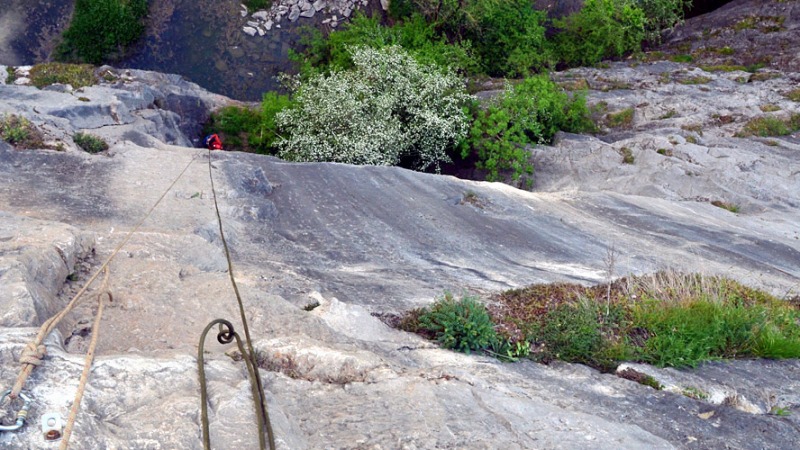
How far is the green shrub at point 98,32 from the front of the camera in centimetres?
2091

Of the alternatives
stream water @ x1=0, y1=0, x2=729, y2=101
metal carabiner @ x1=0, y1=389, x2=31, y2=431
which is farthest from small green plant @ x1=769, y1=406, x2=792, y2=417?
stream water @ x1=0, y1=0, x2=729, y2=101

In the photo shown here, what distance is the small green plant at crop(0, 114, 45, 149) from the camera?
32.6 feet

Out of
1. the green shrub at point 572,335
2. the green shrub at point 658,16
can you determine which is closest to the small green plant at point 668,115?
the green shrub at point 658,16

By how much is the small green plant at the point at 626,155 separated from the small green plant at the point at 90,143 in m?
10.1

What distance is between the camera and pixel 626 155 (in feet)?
48.9

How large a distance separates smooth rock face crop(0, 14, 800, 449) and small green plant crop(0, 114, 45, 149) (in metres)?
0.27

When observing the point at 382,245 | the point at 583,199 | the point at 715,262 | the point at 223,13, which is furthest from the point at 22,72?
the point at 715,262

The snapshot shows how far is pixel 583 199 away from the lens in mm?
11898

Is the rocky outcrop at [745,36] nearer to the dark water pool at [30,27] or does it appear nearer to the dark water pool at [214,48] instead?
the dark water pool at [214,48]

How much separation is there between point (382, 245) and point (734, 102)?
12.4 metres

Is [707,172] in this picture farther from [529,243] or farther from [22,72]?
[22,72]

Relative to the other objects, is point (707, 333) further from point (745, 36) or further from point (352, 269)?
point (745, 36)

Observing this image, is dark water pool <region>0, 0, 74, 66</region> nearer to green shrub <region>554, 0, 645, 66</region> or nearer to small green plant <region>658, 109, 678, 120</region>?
green shrub <region>554, 0, 645, 66</region>

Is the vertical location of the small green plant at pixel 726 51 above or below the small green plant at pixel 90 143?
above
